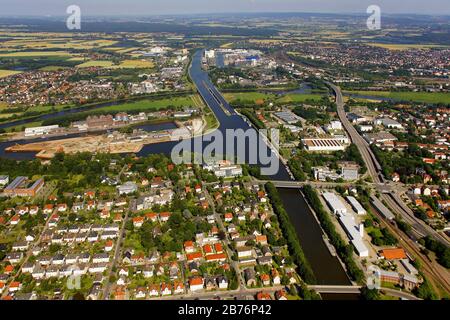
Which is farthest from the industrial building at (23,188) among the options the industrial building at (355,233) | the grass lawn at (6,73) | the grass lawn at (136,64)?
the grass lawn at (136,64)

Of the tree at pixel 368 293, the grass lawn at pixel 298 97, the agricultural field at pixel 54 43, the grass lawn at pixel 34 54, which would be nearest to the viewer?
the tree at pixel 368 293

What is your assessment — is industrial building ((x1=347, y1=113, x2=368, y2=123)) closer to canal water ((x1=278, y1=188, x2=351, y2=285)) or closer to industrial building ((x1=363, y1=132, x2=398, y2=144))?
industrial building ((x1=363, y1=132, x2=398, y2=144))

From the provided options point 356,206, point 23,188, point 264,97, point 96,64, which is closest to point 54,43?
point 96,64

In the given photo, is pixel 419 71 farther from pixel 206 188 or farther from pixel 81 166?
pixel 81 166

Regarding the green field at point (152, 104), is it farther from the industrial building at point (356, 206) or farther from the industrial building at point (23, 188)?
the industrial building at point (356, 206)

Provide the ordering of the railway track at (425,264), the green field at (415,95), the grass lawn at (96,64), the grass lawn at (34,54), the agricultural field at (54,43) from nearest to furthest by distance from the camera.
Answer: the railway track at (425,264) < the green field at (415,95) < the grass lawn at (96,64) < the grass lawn at (34,54) < the agricultural field at (54,43)

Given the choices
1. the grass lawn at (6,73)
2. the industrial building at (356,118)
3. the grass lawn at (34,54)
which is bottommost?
the industrial building at (356,118)

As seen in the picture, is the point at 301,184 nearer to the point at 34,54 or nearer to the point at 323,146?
the point at 323,146
